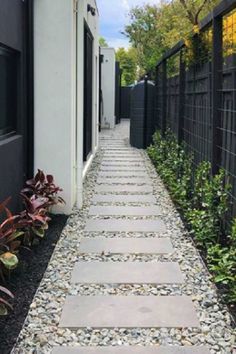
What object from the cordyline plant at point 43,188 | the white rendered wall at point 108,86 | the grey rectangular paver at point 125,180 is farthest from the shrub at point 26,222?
the white rendered wall at point 108,86

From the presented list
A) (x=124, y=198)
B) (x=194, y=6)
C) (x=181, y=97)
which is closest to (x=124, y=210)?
(x=124, y=198)

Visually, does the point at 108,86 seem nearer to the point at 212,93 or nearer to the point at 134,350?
the point at 212,93

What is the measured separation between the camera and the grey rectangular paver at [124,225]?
17.9 feet

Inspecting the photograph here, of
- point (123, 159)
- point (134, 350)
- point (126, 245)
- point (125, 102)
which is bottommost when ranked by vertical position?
point (134, 350)

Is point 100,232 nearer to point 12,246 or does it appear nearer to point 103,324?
point 12,246

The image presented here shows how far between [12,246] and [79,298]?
595mm

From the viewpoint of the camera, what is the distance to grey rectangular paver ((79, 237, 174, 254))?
4707 mm

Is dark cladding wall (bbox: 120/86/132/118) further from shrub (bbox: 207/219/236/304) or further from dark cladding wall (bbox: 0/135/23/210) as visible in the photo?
shrub (bbox: 207/219/236/304)

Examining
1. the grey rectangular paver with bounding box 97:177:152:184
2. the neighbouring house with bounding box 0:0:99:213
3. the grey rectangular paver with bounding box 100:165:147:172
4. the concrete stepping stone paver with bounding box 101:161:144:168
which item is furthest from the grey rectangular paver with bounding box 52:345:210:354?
the concrete stepping stone paver with bounding box 101:161:144:168

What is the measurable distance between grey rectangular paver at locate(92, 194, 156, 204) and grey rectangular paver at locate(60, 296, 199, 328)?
3.35 m

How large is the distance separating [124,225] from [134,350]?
9.28 feet

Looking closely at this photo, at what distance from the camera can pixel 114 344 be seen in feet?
9.54

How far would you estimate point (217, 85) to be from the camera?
185 inches

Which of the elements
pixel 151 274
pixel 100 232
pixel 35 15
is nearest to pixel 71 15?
pixel 35 15
